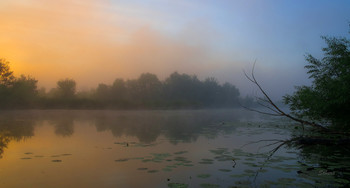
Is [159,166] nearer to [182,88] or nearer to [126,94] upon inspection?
[126,94]

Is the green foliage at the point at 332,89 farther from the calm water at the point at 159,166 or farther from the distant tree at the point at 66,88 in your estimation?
the distant tree at the point at 66,88

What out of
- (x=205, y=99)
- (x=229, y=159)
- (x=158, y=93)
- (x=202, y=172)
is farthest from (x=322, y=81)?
(x=205, y=99)

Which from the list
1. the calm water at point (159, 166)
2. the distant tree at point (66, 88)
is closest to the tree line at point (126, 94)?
the distant tree at point (66, 88)

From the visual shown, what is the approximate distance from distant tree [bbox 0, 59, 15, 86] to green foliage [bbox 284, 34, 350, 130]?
115 feet

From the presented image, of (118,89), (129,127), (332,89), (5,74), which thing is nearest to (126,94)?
(118,89)

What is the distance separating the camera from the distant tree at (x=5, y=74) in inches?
1268

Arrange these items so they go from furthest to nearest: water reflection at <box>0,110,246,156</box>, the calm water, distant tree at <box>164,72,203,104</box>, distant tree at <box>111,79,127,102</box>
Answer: distant tree at <box>164,72,203,104</box>, distant tree at <box>111,79,127,102</box>, water reflection at <box>0,110,246,156</box>, the calm water

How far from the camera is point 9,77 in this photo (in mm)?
32938

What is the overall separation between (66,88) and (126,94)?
13.8 metres

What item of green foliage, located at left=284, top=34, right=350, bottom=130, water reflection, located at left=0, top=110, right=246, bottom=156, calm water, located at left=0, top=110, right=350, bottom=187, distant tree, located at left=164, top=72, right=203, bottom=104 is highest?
distant tree, located at left=164, top=72, right=203, bottom=104

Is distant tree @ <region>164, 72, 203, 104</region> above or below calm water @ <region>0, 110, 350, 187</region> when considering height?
above

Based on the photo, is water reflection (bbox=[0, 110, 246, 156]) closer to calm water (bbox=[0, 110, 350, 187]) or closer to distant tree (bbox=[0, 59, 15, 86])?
calm water (bbox=[0, 110, 350, 187])

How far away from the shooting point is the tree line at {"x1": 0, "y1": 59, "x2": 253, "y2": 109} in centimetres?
3275

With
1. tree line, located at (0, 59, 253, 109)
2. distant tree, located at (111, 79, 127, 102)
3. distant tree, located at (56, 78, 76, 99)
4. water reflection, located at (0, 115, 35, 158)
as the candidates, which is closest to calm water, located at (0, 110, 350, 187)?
water reflection, located at (0, 115, 35, 158)
